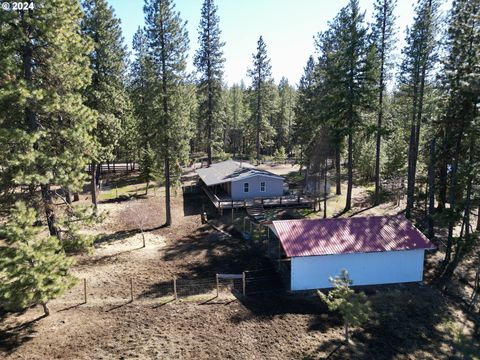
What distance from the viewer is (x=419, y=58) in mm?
27750

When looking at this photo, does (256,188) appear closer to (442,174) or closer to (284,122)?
(442,174)

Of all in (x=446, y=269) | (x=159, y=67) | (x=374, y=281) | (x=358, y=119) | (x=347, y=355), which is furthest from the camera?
(x=358, y=119)

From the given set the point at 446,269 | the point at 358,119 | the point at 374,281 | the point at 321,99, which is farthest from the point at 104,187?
the point at 446,269

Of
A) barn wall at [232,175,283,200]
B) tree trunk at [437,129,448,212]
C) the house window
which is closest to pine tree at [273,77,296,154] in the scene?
barn wall at [232,175,283,200]

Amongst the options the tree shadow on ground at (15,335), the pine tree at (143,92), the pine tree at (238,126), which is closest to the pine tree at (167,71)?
the pine tree at (143,92)

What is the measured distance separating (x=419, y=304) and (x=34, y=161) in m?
18.7

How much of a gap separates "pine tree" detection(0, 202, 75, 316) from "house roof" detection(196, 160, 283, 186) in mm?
20955

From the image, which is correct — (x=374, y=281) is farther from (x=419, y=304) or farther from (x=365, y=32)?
(x=365, y=32)

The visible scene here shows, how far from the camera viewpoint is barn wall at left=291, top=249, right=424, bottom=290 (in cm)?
1950

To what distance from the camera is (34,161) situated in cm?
1256

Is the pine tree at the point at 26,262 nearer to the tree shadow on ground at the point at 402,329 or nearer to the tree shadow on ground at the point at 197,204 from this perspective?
the tree shadow on ground at the point at 402,329

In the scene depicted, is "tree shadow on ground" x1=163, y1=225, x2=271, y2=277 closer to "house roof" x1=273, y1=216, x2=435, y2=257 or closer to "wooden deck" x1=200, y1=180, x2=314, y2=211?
"house roof" x1=273, y1=216, x2=435, y2=257

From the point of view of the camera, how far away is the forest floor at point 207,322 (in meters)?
14.0

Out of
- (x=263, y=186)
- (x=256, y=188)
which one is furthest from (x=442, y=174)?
(x=256, y=188)
